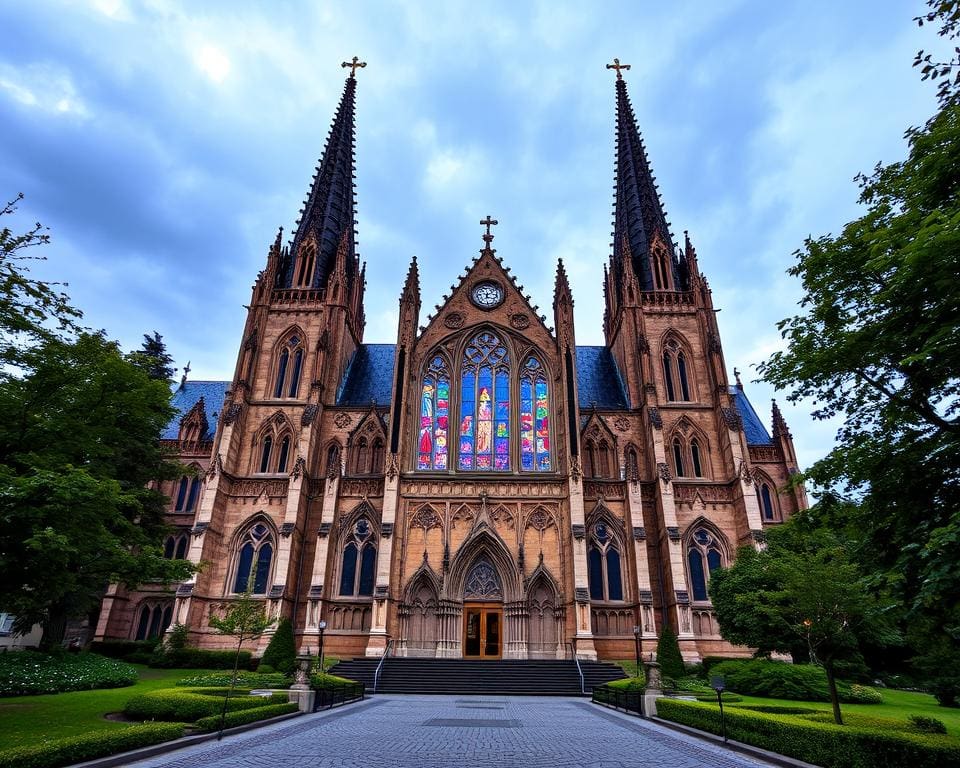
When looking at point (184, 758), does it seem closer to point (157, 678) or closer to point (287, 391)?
point (157, 678)

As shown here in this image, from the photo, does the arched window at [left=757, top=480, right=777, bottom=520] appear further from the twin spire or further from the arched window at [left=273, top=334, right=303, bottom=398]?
the arched window at [left=273, top=334, right=303, bottom=398]

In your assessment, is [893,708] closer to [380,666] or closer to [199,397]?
[380,666]

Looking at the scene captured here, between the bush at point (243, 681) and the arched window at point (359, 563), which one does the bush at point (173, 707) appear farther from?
the arched window at point (359, 563)

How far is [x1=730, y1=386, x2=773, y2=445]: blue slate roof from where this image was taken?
3956cm

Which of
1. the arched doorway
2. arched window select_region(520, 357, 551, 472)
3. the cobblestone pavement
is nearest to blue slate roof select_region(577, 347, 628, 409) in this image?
arched window select_region(520, 357, 551, 472)

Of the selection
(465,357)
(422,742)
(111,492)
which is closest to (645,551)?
(465,357)

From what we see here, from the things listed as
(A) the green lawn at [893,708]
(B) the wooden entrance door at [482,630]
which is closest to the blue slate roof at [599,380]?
(B) the wooden entrance door at [482,630]

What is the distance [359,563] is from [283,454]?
8293 mm

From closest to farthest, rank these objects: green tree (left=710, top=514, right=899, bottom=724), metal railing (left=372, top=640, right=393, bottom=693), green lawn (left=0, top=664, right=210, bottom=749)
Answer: green lawn (left=0, top=664, right=210, bottom=749)
green tree (left=710, top=514, right=899, bottom=724)
metal railing (left=372, top=640, right=393, bottom=693)

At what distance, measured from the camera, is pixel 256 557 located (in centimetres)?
3050

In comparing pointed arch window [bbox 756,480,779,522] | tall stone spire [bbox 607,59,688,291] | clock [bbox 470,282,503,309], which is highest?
tall stone spire [bbox 607,59,688,291]

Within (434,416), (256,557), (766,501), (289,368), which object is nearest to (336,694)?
(256,557)

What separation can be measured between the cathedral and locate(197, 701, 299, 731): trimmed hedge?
1233cm

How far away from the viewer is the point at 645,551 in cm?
2897
